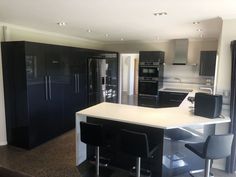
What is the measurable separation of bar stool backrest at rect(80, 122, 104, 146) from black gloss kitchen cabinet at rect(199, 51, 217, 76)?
3924 millimetres

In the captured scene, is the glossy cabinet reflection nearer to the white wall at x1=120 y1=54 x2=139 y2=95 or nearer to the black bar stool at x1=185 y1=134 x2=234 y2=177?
the black bar stool at x1=185 y1=134 x2=234 y2=177

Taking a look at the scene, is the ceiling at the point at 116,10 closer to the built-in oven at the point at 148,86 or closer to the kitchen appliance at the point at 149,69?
the kitchen appliance at the point at 149,69

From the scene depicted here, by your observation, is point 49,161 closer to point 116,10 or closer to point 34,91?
point 34,91

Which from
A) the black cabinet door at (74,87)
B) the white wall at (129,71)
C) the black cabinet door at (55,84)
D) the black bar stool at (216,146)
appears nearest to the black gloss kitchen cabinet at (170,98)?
the black cabinet door at (74,87)

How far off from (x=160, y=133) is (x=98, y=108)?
1101 mm

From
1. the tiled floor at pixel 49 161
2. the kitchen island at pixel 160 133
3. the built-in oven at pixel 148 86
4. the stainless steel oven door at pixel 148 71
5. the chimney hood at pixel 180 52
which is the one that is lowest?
the tiled floor at pixel 49 161

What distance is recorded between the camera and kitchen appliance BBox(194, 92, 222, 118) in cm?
256

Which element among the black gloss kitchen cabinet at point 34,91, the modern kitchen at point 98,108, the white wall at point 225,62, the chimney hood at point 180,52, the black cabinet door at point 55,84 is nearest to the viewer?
the modern kitchen at point 98,108

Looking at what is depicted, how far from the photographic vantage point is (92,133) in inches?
101

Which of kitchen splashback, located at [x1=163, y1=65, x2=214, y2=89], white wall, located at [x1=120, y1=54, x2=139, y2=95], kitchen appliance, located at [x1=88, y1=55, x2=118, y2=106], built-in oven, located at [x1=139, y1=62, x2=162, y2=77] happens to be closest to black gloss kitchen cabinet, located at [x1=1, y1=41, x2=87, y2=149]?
kitchen appliance, located at [x1=88, y1=55, x2=118, y2=106]

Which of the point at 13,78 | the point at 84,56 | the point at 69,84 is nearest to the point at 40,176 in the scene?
the point at 13,78

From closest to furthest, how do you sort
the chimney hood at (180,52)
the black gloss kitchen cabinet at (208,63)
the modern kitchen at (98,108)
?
the modern kitchen at (98,108)
the black gloss kitchen cabinet at (208,63)
the chimney hood at (180,52)

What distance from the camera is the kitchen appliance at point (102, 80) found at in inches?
215

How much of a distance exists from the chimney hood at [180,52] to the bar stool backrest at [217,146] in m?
3.86
